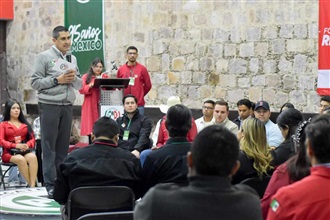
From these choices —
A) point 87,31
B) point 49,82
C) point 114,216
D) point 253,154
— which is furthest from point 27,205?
Answer: point 87,31

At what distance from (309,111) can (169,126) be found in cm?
617

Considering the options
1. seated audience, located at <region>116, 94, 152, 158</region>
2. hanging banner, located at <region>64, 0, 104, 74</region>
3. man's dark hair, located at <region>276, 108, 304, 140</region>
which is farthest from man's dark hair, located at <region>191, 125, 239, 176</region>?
hanging banner, located at <region>64, 0, 104, 74</region>

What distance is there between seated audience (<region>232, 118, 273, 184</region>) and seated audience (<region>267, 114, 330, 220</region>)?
212cm

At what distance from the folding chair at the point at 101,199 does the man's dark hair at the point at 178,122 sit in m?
0.66

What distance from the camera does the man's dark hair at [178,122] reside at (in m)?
5.44

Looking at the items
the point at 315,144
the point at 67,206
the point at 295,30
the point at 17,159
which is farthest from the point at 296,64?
the point at 315,144

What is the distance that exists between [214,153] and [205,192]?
0.14 meters

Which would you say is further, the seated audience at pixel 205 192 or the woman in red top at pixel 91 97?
the woman in red top at pixel 91 97

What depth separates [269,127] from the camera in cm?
919

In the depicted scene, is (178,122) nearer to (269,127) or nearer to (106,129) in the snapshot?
(106,129)

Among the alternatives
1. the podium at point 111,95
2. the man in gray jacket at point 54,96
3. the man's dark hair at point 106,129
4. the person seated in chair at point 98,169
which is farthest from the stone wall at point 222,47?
the person seated in chair at point 98,169

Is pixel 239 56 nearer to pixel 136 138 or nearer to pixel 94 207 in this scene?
→ pixel 136 138

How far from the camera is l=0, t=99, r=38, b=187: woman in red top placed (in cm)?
1017

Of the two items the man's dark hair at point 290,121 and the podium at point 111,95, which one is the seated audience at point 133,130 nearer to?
the podium at point 111,95
